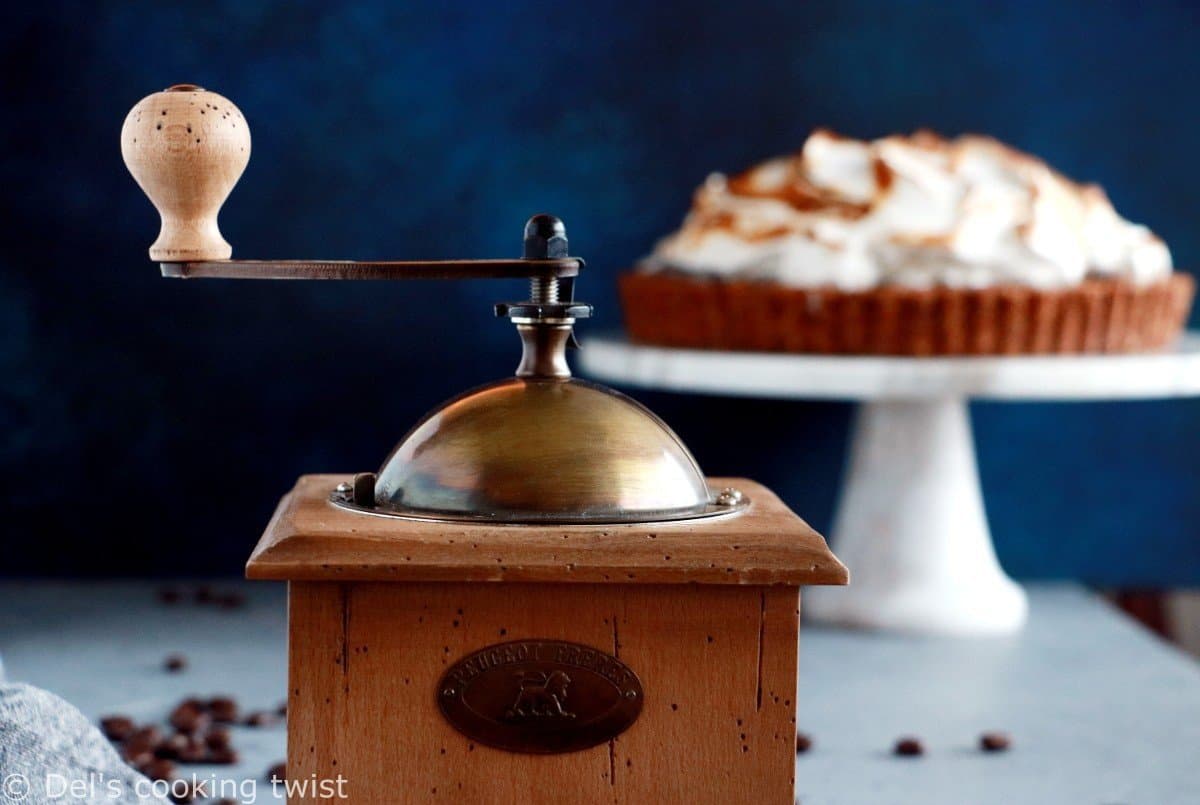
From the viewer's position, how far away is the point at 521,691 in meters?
1.02

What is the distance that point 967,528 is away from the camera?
2.46 meters

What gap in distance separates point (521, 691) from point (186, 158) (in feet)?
1.43

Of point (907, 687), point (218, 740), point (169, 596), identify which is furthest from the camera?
point (169, 596)

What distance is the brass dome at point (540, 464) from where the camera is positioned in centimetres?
104

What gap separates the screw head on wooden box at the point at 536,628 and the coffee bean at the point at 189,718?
852mm

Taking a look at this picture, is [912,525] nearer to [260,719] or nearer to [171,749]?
[260,719]

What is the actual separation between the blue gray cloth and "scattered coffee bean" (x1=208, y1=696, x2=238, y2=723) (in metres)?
0.48

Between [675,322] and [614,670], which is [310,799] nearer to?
[614,670]

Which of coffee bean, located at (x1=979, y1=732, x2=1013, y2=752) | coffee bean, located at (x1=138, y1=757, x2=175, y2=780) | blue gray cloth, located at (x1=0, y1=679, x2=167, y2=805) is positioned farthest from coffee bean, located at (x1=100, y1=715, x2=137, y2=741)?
coffee bean, located at (x1=979, y1=732, x2=1013, y2=752)

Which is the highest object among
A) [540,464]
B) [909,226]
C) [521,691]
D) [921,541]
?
[909,226]

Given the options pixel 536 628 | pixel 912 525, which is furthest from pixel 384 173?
pixel 536 628

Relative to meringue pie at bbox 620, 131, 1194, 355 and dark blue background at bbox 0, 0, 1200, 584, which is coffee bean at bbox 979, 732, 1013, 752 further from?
dark blue background at bbox 0, 0, 1200, 584

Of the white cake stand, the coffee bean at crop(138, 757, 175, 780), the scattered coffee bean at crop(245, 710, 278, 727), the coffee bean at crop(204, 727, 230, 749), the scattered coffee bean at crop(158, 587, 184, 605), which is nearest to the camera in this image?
the coffee bean at crop(138, 757, 175, 780)

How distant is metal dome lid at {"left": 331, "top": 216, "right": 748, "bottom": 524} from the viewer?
1041 mm
